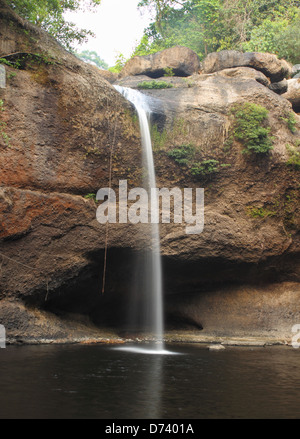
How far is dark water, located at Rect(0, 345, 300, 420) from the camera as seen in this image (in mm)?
6816

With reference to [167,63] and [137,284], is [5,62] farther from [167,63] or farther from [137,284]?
[167,63]

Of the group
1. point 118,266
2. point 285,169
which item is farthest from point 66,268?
point 285,169

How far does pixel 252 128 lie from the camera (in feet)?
60.4

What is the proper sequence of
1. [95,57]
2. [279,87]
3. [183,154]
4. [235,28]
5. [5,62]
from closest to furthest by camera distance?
[5,62]
[183,154]
[279,87]
[235,28]
[95,57]

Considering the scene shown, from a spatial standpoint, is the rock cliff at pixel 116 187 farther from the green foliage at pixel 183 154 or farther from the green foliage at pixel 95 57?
the green foliage at pixel 95 57

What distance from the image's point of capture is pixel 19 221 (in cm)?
1447

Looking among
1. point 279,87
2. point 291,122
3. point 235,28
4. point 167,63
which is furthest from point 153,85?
point 235,28

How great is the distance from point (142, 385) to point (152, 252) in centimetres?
821

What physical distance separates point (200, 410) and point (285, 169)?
44.3ft

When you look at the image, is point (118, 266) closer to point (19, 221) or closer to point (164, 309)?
point (164, 309)

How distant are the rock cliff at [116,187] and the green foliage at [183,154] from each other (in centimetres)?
6

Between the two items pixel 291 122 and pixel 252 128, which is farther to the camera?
pixel 291 122

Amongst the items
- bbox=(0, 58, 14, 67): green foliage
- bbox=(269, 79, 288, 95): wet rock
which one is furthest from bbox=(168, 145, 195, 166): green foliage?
bbox=(269, 79, 288, 95): wet rock

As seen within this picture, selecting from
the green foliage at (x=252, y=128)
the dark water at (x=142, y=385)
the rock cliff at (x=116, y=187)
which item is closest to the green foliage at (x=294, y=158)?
the rock cliff at (x=116, y=187)
